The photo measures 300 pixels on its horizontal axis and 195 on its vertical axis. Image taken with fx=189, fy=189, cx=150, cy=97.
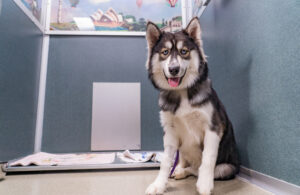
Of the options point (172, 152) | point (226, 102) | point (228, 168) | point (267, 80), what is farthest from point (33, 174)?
point (267, 80)

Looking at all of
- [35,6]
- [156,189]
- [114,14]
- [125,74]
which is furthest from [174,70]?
[35,6]

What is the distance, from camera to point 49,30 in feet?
7.39

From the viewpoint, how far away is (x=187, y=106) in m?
1.02

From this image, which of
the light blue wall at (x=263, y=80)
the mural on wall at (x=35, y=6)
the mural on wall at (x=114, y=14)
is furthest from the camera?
the mural on wall at (x=114, y=14)

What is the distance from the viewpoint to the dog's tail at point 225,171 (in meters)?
1.10

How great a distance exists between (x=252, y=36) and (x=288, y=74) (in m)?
0.39

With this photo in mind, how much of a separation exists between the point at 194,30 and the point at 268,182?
90 cm

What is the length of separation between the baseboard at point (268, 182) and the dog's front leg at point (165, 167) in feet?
1.52

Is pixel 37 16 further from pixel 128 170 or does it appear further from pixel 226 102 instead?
pixel 226 102

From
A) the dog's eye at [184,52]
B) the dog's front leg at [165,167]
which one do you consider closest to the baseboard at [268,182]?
the dog's front leg at [165,167]

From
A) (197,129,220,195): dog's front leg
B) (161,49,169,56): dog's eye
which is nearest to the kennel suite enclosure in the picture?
(197,129,220,195): dog's front leg

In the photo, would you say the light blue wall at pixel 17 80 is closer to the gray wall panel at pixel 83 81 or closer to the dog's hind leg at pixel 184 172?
the gray wall panel at pixel 83 81

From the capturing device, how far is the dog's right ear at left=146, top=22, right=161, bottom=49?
1148 millimetres

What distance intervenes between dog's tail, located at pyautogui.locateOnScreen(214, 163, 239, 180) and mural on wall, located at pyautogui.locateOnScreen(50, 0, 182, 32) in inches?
68.5
